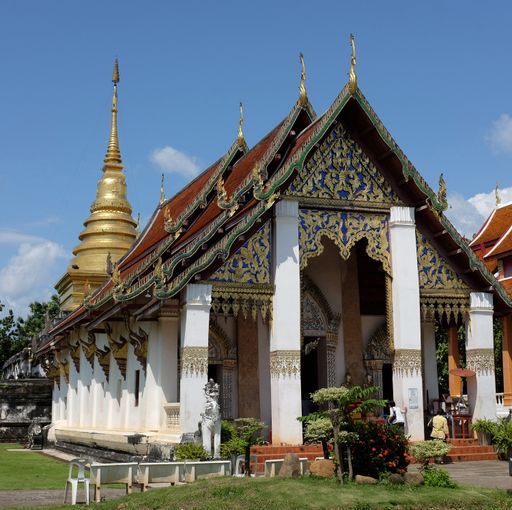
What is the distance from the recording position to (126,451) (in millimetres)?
15688

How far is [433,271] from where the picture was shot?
1595cm

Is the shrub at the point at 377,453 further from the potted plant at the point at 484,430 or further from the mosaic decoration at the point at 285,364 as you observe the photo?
the potted plant at the point at 484,430

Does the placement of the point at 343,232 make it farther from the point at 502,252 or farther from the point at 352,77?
the point at 502,252

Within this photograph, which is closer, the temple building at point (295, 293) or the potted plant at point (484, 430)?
the temple building at point (295, 293)

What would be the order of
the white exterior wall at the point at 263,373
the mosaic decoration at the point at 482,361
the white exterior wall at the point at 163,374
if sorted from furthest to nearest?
1. the white exterior wall at the point at 263,373
2. the mosaic decoration at the point at 482,361
3. the white exterior wall at the point at 163,374

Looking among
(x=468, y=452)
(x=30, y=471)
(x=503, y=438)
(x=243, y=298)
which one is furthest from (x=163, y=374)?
(x=503, y=438)

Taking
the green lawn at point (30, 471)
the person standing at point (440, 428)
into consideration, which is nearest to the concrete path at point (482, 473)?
the person standing at point (440, 428)

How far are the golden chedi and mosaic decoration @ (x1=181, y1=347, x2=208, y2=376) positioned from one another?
13.4m

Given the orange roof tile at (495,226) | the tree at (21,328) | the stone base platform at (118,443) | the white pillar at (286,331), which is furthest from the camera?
the tree at (21,328)

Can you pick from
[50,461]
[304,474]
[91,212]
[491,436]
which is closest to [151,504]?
[304,474]

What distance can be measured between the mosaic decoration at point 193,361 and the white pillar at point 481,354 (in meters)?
5.14

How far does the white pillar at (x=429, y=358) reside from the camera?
17.7m

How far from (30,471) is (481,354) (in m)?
8.18

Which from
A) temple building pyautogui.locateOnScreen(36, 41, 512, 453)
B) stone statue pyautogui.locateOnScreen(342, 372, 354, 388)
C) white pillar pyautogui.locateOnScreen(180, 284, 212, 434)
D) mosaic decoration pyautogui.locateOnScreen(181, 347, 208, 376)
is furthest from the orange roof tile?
mosaic decoration pyautogui.locateOnScreen(181, 347, 208, 376)
